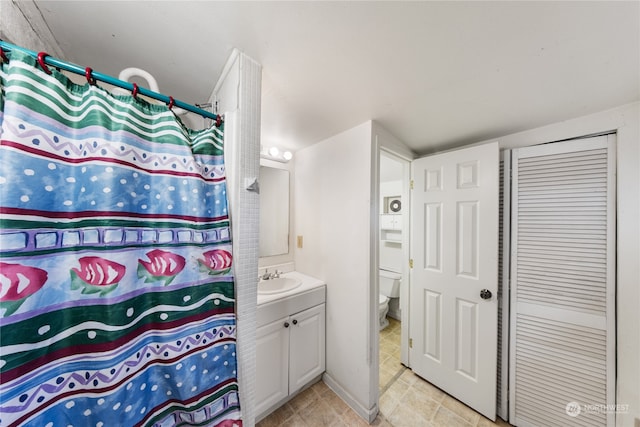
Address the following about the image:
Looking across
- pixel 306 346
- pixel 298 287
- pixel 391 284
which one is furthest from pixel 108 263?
pixel 391 284

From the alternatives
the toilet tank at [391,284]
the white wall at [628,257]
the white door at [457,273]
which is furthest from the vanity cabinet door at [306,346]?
the white wall at [628,257]

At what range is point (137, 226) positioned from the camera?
2.23 ft

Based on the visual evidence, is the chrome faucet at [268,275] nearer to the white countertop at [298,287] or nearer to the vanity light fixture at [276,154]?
the white countertop at [298,287]

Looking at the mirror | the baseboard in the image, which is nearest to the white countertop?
the mirror

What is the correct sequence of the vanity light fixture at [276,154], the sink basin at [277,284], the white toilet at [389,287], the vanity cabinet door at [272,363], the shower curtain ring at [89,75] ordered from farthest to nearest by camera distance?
the white toilet at [389,287] < the vanity light fixture at [276,154] < the sink basin at [277,284] < the vanity cabinet door at [272,363] < the shower curtain ring at [89,75]

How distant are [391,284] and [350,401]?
1429mm

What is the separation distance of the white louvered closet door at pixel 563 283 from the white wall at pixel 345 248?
105 cm

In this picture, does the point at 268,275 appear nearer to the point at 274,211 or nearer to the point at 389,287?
the point at 274,211

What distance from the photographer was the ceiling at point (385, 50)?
0.68 meters

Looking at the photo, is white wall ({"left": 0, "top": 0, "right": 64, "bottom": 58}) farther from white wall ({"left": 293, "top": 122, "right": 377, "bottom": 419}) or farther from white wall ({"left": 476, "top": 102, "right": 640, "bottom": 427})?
white wall ({"left": 476, "top": 102, "right": 640, "bottom": 427})

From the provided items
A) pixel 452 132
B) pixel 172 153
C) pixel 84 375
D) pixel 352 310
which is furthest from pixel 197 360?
pixel 452 132

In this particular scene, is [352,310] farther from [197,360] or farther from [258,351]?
[197,360]

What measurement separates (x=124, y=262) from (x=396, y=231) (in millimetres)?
2802

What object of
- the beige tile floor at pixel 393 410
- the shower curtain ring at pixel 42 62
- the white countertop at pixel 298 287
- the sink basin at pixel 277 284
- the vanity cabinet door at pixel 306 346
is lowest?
the beige tile floor at pixel 393 410
